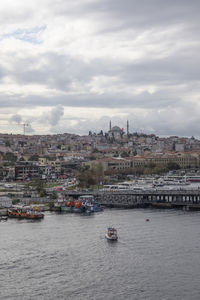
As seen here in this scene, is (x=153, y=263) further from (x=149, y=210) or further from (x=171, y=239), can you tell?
(x=149, y=210)

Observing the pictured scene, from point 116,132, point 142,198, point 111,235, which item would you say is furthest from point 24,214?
A: point 116,132

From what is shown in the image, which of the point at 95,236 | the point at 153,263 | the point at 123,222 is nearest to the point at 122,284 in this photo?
the point at 153,263

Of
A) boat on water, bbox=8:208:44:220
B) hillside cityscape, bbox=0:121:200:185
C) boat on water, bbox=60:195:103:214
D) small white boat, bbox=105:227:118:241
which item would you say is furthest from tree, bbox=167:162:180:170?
small white boat, bbox=105:227:118:241

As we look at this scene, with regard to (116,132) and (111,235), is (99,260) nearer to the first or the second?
(111,235)

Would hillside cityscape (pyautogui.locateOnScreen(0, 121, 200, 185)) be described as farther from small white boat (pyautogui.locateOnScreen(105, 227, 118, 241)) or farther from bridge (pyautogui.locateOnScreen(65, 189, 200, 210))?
small white boat (pyautogui.locateOnScreen(105, 227, 118, 241))

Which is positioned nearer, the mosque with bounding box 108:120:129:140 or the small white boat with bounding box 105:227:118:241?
the small white boat with bounding box 105:227:118:241

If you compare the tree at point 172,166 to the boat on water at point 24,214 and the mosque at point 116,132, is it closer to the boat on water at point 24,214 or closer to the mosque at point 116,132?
the boat on water at point 24,214

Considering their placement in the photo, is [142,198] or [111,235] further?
[142,198]
